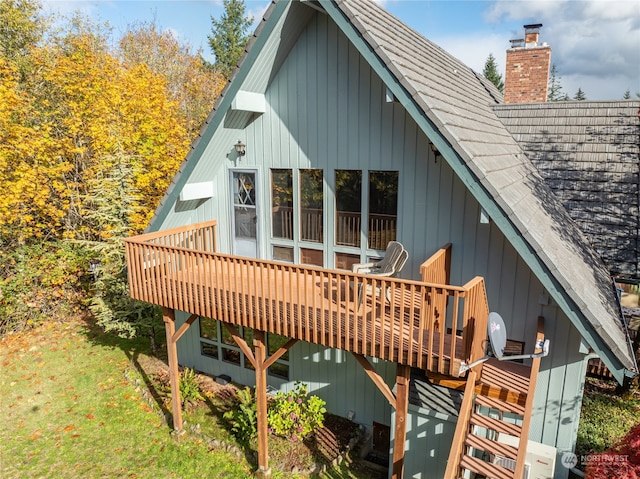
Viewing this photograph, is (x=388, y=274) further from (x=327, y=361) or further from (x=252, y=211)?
(x=252, y=211)

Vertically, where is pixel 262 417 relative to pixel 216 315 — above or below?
below

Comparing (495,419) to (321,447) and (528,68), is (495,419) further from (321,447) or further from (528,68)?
(528,68)

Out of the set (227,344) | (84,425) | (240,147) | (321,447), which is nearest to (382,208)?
(240,147)

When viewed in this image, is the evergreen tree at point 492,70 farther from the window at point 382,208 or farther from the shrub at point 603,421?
the window at point 382,208

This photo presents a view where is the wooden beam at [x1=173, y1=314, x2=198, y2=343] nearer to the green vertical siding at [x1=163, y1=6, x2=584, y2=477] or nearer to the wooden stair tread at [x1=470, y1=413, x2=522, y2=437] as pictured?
the green vertical siding at [x1=163, y1=6, x2=584, y2=477]

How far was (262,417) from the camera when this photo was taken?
660 cm

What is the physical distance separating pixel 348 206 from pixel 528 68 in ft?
26.2

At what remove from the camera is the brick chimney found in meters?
11.3

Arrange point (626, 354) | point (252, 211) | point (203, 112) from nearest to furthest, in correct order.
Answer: point (626, 354) → point (252, 211) → point (203, 112)

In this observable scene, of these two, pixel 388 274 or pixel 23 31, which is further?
pixel 23 31

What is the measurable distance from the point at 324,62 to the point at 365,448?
271 inches

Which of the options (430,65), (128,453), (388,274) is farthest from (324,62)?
(128,453)

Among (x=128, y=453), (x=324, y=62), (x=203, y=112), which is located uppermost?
(x=203, y=112)

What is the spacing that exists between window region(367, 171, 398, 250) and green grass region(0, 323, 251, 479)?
177 inches
